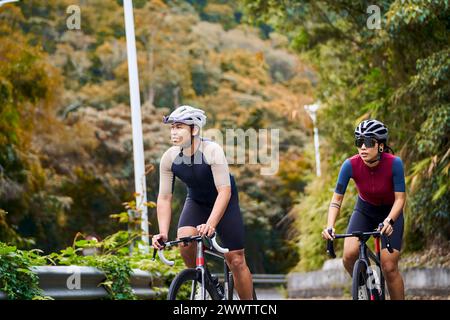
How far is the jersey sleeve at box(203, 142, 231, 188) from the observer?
8219 mm

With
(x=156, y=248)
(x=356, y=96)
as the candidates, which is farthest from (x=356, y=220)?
(x=356, y=96)

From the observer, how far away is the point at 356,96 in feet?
82.8

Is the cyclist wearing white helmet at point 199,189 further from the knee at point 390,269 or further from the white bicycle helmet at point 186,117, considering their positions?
the knee at point 390,269

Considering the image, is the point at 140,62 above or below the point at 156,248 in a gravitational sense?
above

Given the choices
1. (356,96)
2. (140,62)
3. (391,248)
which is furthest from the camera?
(140,62)

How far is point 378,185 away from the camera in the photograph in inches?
353

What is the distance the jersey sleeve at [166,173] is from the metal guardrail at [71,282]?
5.64ft

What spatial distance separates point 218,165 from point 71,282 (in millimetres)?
2502

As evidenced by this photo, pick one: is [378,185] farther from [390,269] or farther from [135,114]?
[135,114]

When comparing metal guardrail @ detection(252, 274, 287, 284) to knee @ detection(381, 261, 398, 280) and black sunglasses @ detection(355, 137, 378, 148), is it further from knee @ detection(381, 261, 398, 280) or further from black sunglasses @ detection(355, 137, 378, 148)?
black sunglasses @ detection(355, 137, 378, 148)

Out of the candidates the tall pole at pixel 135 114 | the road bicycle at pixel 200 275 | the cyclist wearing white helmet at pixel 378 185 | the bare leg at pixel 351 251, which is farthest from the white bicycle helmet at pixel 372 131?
the tall pole at pixel 135 114

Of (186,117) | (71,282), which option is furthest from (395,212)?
(71,282)
